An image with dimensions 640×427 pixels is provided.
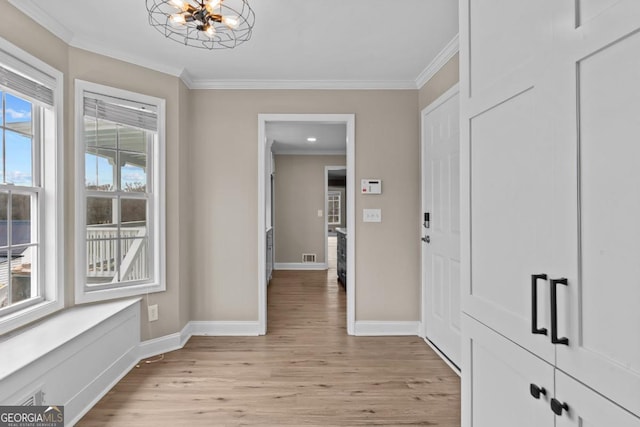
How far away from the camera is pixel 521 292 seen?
1034 millimetres

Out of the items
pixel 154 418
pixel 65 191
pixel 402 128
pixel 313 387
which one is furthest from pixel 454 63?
pixel 154 418

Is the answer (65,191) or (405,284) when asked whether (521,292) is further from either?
(65,191)

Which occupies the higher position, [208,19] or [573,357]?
[208,19]

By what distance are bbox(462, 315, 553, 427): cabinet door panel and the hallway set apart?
0.88 m

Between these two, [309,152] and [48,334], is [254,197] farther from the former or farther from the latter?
[309,152]

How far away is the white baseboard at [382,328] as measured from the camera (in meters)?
3.35

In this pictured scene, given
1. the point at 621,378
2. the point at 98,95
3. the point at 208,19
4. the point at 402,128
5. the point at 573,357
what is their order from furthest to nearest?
the point at 402,128 < the point at 98,95 < the point at 208,19 < the point at 573,357 < the point at 621,378

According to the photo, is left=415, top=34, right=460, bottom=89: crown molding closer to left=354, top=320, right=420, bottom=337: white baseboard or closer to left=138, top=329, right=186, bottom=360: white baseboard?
left=354, top=320, right=420, bottom=337: white baseboard

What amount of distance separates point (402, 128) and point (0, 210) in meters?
3.14

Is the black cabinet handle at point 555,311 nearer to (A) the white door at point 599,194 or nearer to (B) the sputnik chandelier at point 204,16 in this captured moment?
(A) the white door at point 599,194

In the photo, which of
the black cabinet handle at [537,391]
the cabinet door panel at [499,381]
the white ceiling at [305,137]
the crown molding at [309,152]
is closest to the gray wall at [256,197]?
the white ceiling at [305,137]

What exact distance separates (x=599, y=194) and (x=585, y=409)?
0.52 m

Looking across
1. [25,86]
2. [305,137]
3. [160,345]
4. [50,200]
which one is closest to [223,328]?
[160,345]

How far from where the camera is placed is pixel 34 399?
1.74m
